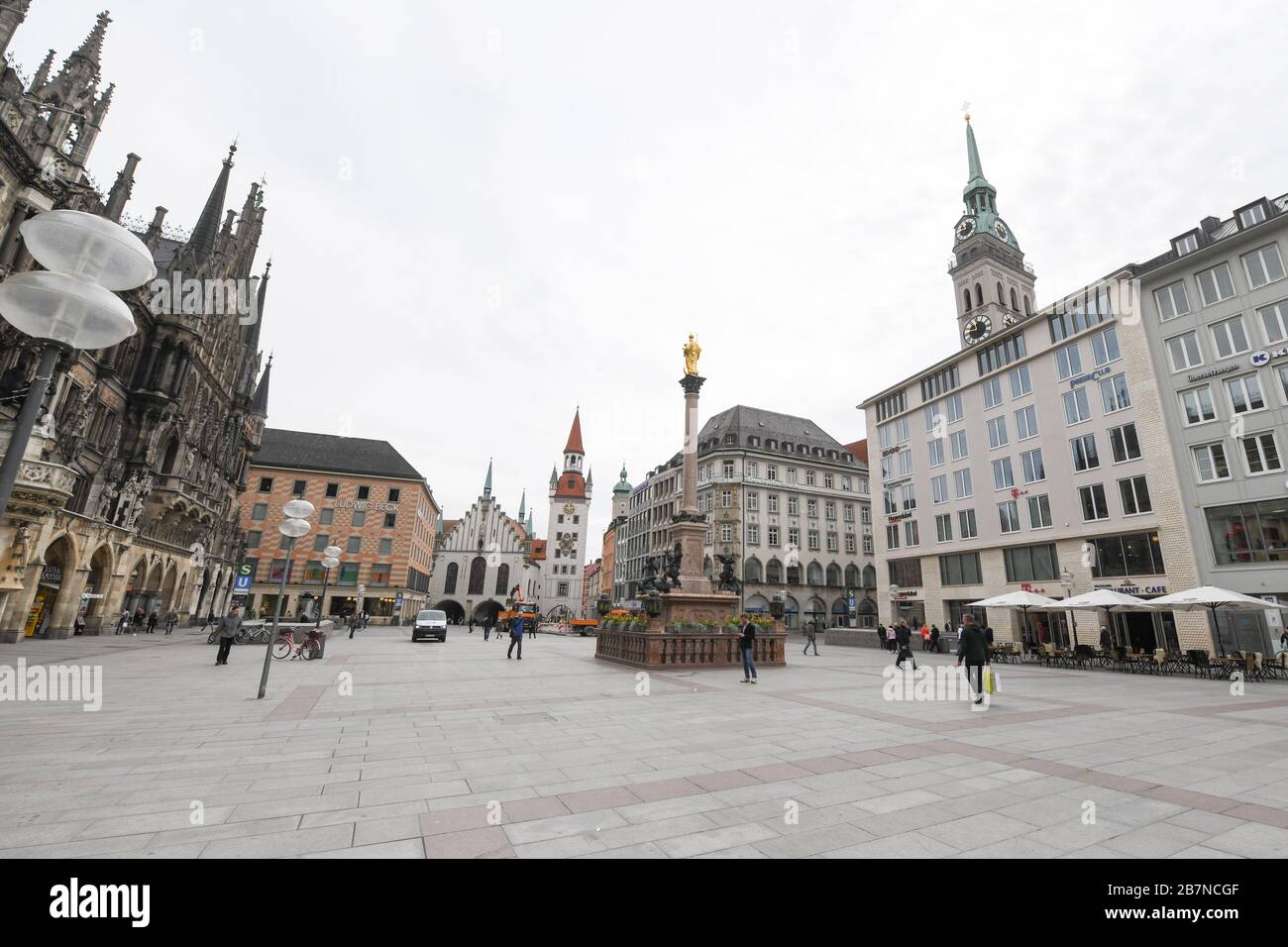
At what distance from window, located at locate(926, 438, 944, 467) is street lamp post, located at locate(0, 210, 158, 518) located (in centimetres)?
4422

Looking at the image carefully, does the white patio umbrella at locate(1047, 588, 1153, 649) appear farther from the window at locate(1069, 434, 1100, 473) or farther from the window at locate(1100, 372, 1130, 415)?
the window at locate(1100, 372, 1130, 415)

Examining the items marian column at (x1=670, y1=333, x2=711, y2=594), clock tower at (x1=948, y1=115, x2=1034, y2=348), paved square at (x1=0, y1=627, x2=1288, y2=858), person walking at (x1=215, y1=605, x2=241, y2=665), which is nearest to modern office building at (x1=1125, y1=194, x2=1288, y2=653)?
paved square at (x1=0, y1=627, x2=1288, y2=858)

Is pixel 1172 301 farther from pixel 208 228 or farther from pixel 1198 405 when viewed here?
pixel 208 228

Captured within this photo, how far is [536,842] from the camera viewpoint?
4082 mm

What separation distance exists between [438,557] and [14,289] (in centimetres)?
8241

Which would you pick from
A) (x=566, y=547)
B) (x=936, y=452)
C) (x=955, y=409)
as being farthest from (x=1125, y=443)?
(x=566, y=547)

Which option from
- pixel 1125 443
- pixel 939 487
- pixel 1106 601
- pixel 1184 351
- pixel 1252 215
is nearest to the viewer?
pixel 1106 601

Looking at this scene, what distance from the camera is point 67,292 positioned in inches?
149

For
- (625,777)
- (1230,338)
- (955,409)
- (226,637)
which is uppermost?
(955,409)

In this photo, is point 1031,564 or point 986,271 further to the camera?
point 986,271

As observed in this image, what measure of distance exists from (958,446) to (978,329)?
24.0 m

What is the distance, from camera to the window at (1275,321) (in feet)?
81.8
